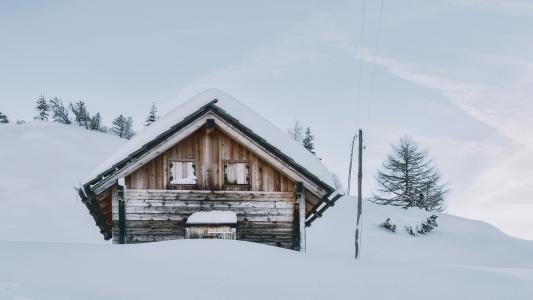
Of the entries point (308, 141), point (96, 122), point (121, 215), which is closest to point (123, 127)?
point (96, 122)

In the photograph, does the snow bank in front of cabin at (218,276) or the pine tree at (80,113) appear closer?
the snow bank in front of cabin at (218,276)

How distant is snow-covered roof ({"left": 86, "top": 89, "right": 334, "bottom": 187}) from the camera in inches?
387

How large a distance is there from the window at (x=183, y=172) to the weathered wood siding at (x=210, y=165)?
0.35 ft

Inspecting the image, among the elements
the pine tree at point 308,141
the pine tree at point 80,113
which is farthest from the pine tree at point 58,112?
the pine tree at point 308,141

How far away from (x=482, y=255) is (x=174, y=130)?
1909cm

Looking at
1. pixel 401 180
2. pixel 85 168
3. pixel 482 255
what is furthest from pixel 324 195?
pixel 85 168

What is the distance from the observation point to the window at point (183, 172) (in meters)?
10.2

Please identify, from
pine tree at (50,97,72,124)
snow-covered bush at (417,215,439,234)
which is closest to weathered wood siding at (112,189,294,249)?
snow-covered bush at (417,215,439,234)

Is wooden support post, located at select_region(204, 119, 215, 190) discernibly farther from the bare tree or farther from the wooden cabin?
the bare tree

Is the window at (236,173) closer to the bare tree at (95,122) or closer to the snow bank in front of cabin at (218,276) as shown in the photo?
the snow bank in front of cabin at (218,276)

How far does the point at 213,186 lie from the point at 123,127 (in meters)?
67.7

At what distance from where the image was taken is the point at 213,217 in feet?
32.4

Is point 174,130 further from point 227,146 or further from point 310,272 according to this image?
point 310,272

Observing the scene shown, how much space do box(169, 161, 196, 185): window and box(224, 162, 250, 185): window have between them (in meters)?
0.85
